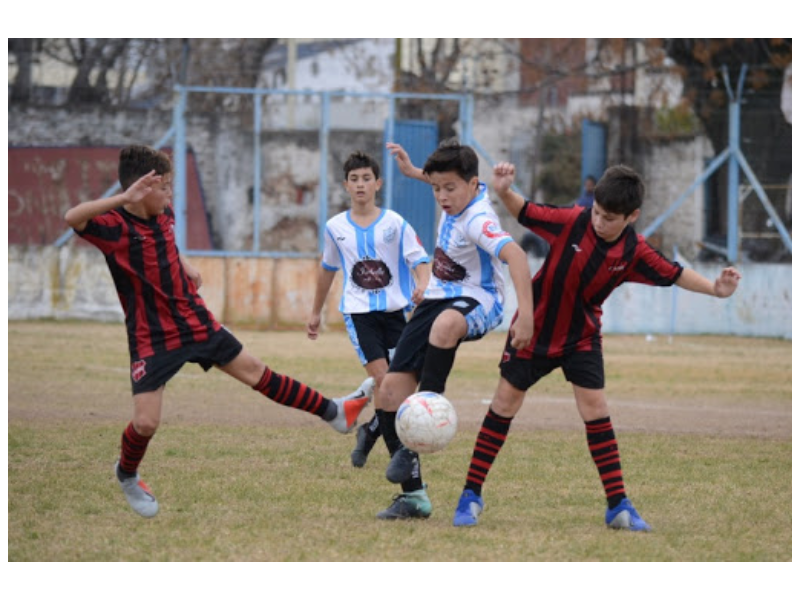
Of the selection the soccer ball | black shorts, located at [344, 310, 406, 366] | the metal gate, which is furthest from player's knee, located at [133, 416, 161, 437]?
the metal gate

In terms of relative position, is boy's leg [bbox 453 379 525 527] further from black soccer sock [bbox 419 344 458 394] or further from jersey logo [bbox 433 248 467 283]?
jersey logo [bbox 433 248 467 283]

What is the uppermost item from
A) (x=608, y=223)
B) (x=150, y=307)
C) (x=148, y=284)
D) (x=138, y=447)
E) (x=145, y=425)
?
(x=608, y=223)

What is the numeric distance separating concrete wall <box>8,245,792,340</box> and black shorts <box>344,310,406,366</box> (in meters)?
10.8

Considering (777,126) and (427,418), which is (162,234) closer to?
(427,418)

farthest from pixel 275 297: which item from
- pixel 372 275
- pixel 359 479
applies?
pixel 359 479

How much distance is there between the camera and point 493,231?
628 centimetres

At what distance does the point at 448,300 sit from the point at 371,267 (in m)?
1.64

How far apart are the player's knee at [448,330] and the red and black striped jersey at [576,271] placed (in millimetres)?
342

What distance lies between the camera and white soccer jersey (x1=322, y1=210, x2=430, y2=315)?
8.08 m

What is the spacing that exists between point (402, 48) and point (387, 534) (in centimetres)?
2048

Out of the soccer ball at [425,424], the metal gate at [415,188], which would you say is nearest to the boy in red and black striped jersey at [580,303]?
the soccer ball at [425,424]

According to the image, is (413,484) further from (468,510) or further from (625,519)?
(625,519)

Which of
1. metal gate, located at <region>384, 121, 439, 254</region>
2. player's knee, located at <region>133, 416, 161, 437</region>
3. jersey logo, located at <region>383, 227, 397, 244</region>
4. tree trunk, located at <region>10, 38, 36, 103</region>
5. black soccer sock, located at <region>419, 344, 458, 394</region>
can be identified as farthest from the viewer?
tree trunk, located at <region>10, 38, 36, 103</region>

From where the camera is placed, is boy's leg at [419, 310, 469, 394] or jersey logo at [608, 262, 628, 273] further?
boy's leg at [419, 310, 469, 394]
